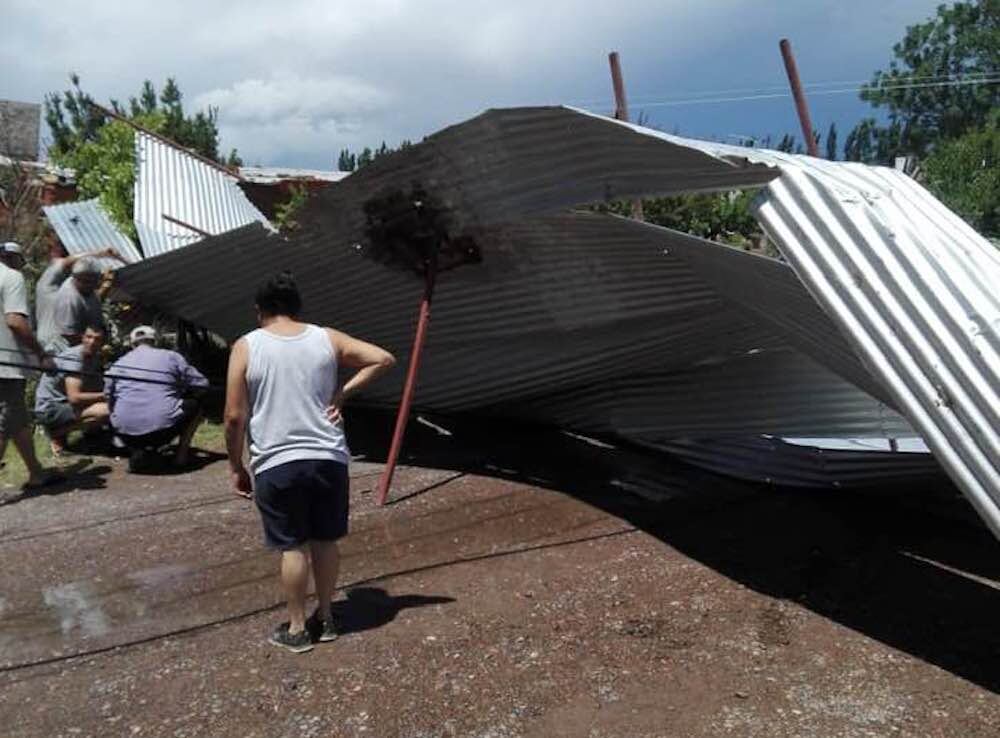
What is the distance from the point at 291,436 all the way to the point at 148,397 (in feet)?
11.4


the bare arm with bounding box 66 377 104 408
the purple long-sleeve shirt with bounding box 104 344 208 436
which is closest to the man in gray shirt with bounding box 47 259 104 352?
the bare arm with bounding box 66 377 104 408

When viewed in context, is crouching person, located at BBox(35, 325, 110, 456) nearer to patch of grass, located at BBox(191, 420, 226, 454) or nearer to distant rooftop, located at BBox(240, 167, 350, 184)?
patch of grass, located at BBox(191, 420, 226, 454)

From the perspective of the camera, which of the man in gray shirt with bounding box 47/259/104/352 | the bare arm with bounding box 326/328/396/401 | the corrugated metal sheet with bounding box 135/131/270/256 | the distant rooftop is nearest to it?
the bare arm with bounding box 326/328/396/401

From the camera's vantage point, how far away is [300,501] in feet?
11.9

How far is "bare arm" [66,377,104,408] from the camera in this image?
6.83 metres

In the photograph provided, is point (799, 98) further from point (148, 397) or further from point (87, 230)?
point (87, 230)

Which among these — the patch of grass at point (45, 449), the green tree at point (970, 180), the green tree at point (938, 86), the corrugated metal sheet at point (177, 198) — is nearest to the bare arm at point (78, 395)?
the patch of grass at point (45, 449)

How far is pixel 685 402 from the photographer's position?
21.5 feet

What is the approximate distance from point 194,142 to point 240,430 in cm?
1892

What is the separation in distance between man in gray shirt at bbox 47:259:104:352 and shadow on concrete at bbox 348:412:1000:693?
236 centimetres

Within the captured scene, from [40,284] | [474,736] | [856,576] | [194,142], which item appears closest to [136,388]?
[40,284]

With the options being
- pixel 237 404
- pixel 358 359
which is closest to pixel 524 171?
pixel 358 359

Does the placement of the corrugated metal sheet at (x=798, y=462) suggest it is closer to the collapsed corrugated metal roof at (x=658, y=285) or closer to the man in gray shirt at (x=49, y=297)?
the collapsed corrugated metal roof at (x=658, y=285)

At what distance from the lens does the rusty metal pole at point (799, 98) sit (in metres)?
6.97
